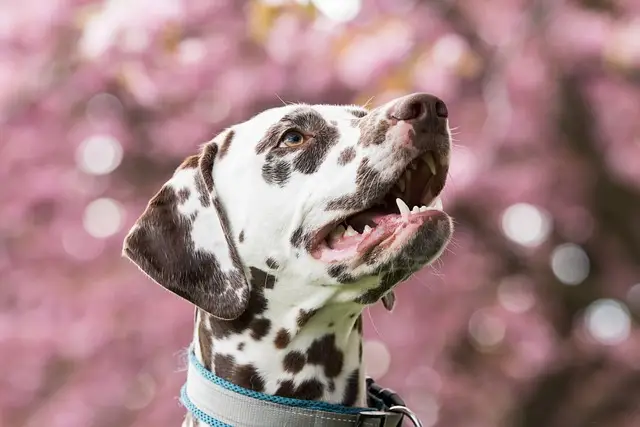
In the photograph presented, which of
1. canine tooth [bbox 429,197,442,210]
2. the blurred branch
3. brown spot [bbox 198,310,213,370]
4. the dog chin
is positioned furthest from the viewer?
the blurred branch

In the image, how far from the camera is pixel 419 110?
7.69ft

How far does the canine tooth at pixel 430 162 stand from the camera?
238 cm

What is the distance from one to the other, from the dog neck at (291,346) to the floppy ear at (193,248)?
0.26 feet

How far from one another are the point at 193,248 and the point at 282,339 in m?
0.37

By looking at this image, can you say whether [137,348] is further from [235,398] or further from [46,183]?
[235,398]

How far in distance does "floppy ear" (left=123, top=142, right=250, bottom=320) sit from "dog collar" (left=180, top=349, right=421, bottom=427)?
21 centimetres

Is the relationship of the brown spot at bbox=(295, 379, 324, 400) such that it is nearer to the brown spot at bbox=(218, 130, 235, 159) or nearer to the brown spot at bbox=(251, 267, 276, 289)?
the brown spot at bbox=(251, 267, 276, 289)

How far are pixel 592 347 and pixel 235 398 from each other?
4.86 metres

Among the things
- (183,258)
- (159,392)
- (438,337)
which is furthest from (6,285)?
(183,258)

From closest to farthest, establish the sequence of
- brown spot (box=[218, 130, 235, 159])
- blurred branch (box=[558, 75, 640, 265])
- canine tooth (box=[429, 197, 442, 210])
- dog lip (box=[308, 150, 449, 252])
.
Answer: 1. dog lip (box=[308, 150, 449, 252])
2. canine tooth (box=[429, 197, 442, 210])
3. brown spot (box=[218, 130, 235, 159])
4. blurred branch (box=[558, 75, 640, 265])

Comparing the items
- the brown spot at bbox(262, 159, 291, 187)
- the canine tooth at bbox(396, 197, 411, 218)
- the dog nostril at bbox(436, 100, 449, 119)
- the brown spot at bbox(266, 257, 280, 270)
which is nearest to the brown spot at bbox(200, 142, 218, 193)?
the brown spot at bbox(262, 159, 291, 187)

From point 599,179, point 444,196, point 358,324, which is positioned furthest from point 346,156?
point 599,179

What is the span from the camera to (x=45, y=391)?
6.48m

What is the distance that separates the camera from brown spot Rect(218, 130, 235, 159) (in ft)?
8.95
